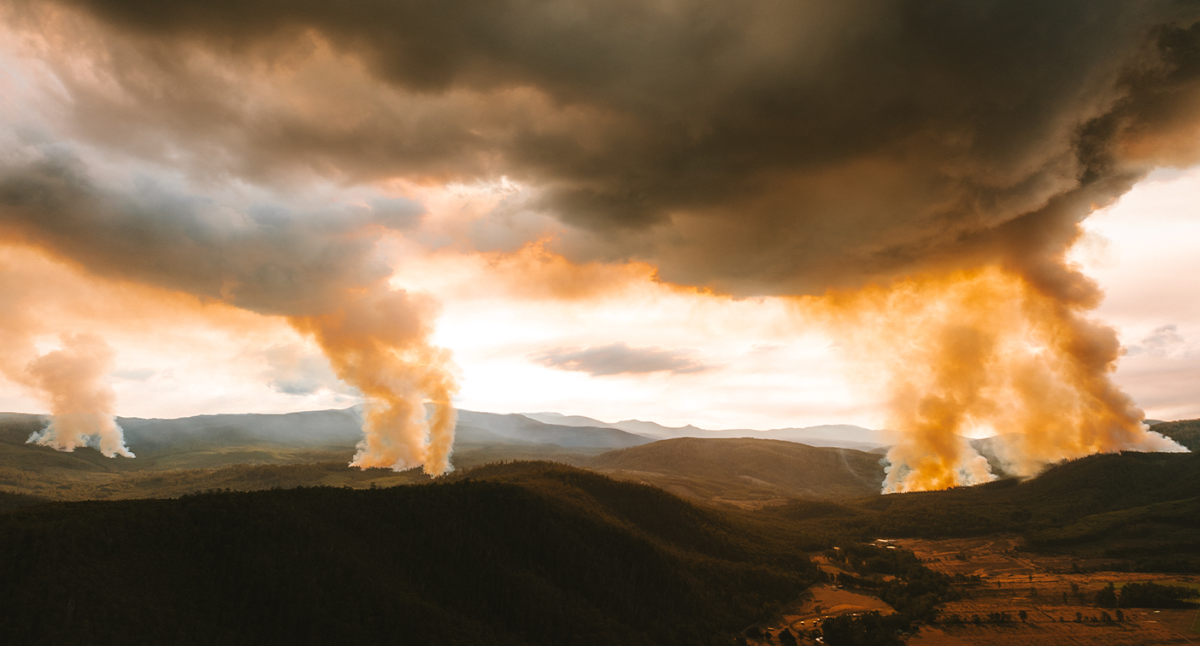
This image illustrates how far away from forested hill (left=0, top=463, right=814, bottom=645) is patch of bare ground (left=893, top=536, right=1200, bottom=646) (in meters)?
34.5

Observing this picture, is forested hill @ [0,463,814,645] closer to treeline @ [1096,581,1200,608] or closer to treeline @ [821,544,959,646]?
treeline @ [821,544,959,646]

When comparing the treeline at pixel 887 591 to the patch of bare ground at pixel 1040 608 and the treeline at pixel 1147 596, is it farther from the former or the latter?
the treeline at pixel 1147 596

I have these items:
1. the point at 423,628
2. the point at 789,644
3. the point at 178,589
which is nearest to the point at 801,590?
the point at 789,644

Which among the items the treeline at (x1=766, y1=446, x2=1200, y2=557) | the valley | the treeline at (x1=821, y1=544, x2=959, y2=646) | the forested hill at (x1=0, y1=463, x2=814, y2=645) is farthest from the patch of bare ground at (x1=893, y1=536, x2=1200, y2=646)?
the forested hill at (x1=0, y1=463, x2=814, y2=645)

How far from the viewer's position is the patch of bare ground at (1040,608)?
98.2 m

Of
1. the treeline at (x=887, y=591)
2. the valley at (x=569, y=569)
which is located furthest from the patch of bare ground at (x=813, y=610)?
the treeline at (x=887, y=591)

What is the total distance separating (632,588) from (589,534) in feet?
47.3

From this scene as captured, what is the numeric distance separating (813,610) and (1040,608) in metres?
50.8

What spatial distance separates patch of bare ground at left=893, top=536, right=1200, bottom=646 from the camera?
322 ft

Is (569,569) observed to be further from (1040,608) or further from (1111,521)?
(1111,521)

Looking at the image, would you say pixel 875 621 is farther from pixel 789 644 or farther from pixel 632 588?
pixel 632 588

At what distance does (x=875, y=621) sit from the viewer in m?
100

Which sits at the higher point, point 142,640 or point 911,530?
point 142,640

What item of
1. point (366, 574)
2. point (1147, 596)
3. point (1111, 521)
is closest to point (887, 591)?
point (1147, 596)
